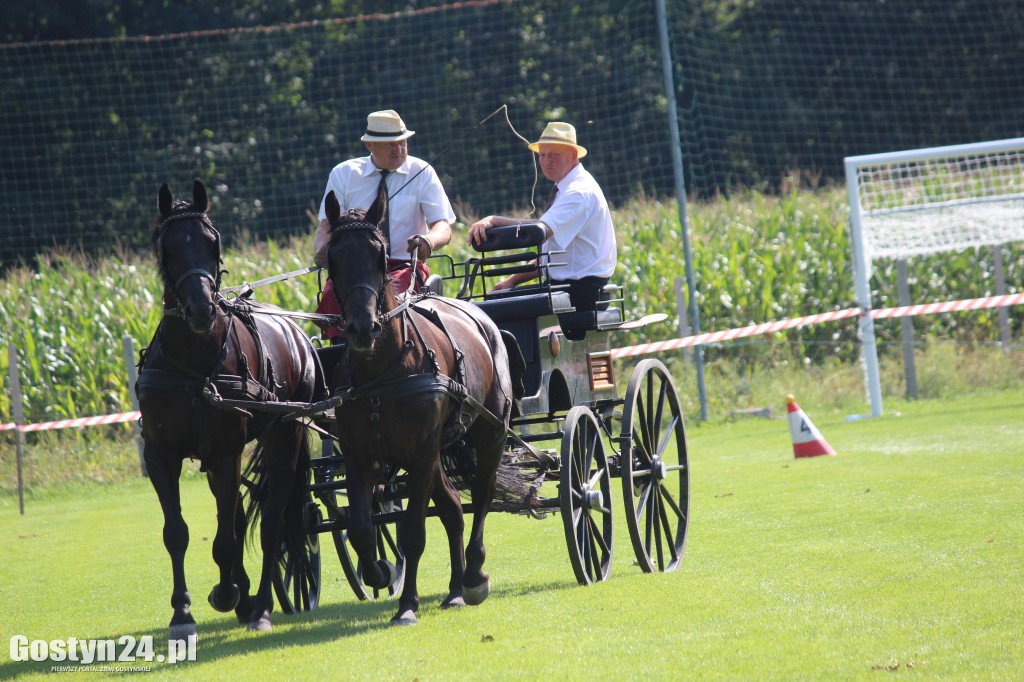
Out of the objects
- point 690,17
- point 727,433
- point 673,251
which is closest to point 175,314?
point 727,433

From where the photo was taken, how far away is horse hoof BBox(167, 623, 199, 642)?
19.4ft

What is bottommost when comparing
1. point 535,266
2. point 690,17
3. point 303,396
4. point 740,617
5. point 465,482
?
point 740,617

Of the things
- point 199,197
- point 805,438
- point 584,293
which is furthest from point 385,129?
point 805,438

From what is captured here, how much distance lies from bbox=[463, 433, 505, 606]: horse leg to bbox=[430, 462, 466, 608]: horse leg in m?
0.05

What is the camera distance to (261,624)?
6.53m

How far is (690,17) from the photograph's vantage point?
27.7 m

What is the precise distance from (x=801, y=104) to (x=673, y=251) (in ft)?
38.7

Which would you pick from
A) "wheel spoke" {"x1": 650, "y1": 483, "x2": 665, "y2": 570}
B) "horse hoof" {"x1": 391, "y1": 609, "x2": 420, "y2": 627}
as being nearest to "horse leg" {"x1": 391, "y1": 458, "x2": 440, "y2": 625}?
"horse hoof" {"x1": 391, "y1": 609, "x2": 420, "y2": 627}

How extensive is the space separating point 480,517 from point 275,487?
1.02 m

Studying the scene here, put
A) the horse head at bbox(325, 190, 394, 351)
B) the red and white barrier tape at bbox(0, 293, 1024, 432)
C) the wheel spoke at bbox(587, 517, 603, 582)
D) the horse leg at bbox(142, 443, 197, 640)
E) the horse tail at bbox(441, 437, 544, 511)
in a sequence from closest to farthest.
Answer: the horse head at bbox(325, 190, 394, 351) < the horse leg at bbox(142, 443, 197, 640) < the horse tail at bbox(441, 437, 544, 511) < the wheel spoke at bbox(587, 517, 603, 582) < the red and white barrier tape at bbox(0, 293, 1024, 432)

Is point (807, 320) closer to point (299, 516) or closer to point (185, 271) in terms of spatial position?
point (299, 516)

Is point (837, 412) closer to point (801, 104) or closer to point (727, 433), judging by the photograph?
point (727, 433)

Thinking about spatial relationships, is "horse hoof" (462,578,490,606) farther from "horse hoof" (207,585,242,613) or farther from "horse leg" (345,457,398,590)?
"horse hoof" (207,585,242,613)

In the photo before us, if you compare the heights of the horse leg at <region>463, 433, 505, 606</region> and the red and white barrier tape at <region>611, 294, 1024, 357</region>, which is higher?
the red and white barrier tape at <region>611, 294, 1024, 357</region>
